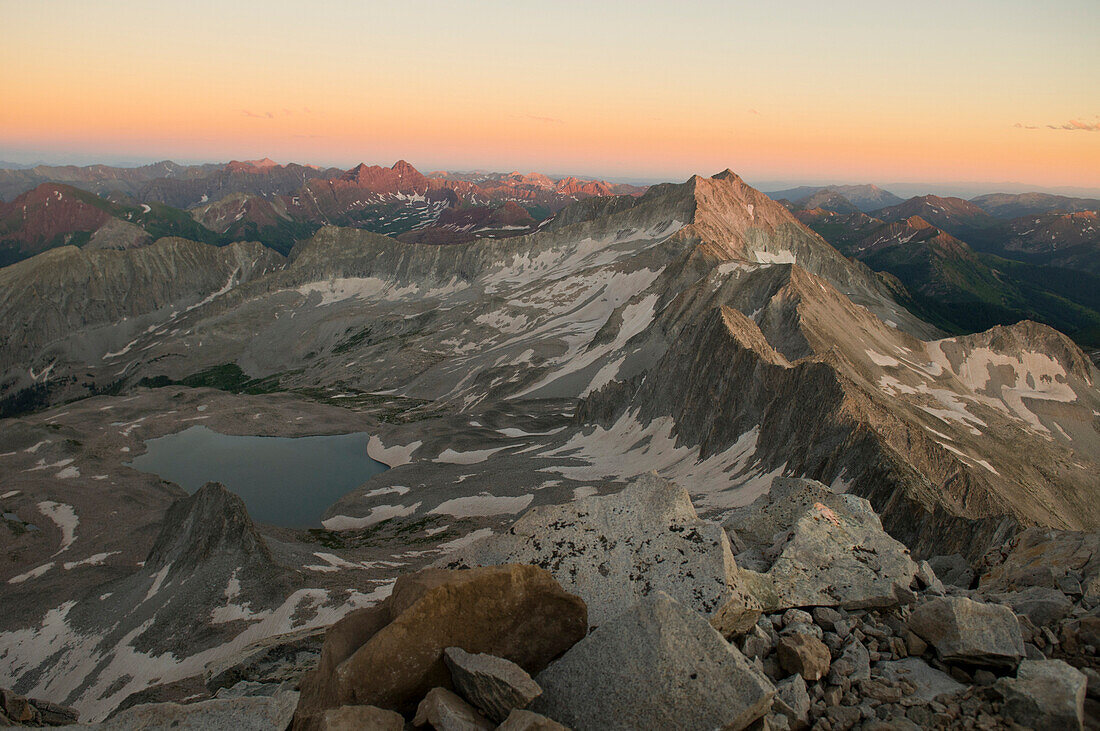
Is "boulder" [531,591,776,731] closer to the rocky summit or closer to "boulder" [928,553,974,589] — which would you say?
the rocky summit

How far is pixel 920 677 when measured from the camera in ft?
41.3

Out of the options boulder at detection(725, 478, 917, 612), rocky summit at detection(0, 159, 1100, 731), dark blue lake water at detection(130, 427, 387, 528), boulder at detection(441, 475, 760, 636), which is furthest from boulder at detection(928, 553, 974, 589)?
dark blue lake water at detection(130, 427, 387, 528)

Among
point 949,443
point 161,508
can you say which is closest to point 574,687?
point 949,443

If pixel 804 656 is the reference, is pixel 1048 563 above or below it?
below

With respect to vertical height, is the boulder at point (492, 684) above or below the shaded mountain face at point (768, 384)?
above

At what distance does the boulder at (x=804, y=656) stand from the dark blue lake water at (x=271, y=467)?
275 ft

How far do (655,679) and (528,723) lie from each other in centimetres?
290

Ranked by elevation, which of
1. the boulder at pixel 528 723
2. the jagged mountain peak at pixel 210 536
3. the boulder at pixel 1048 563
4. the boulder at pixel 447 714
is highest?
the boulder at pixel 528 723

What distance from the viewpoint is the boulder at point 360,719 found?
10891 mm

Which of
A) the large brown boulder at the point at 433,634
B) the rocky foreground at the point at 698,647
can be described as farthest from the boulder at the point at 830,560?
the large brown boulder at the point at 433,634

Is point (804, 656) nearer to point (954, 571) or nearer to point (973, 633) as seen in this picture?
point (973, 633)

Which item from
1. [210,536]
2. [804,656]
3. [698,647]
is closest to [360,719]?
[698,647]

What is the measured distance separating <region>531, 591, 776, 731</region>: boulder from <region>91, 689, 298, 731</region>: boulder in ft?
18.9

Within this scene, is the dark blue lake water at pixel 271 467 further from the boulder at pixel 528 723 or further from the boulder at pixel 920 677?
the boulder at pixel 920 677
